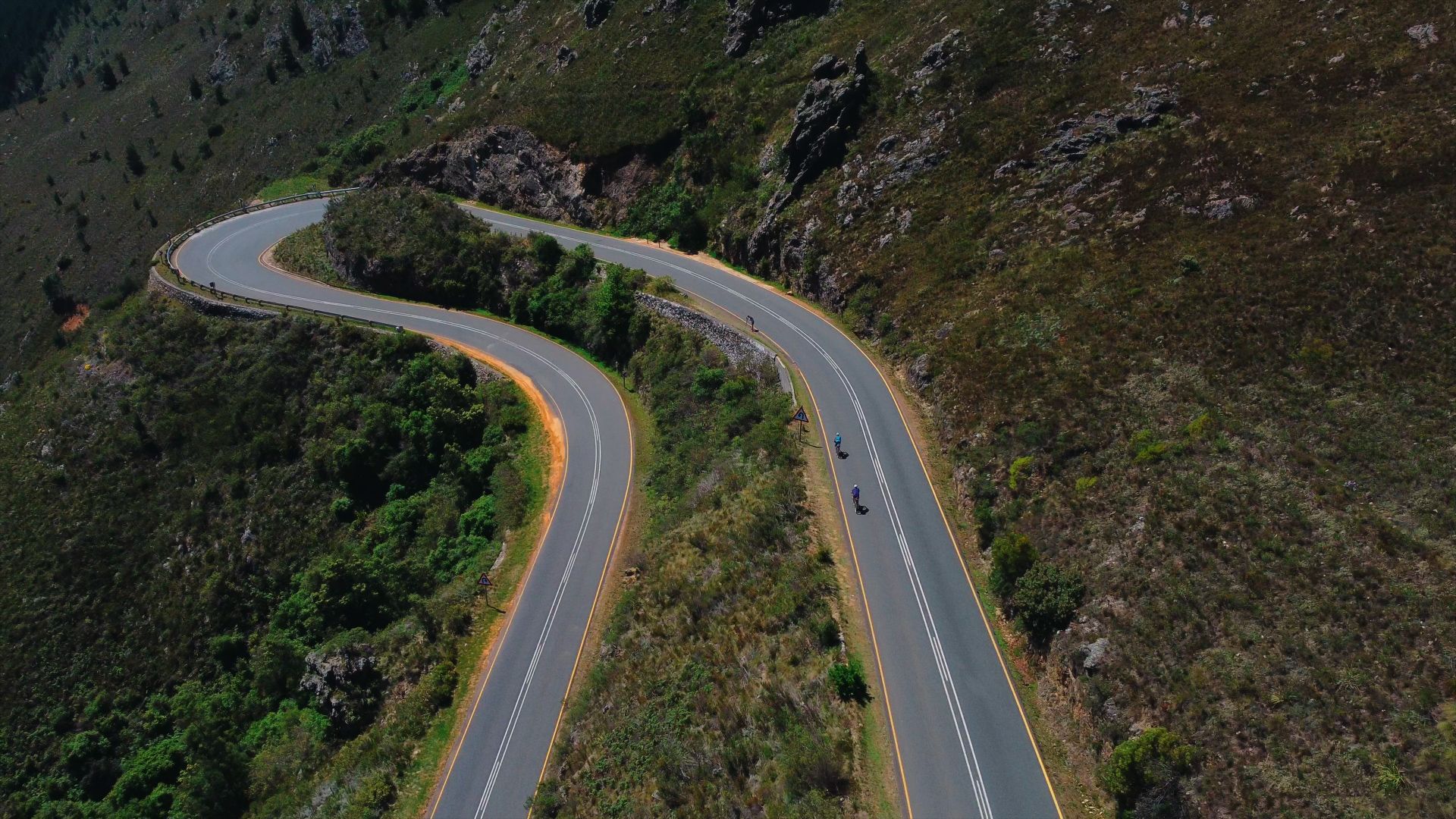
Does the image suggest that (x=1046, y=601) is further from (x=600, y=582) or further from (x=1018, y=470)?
(x=600, y=582)

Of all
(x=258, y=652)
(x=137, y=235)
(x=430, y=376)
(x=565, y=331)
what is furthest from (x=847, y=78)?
(x=137, y=235)

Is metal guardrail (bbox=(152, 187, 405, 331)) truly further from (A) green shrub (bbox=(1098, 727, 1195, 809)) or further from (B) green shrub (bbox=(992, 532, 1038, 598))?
(A) green shrub (bbox=(1098, 727, 1195, 809))

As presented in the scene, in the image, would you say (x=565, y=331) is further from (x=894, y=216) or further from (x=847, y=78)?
(x=847, y=78)

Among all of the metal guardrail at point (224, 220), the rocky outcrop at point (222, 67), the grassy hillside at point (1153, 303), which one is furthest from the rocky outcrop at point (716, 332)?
the rocky outcrop at point (222, 67)

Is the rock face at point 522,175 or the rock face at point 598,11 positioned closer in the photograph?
the rock face at point 522,175

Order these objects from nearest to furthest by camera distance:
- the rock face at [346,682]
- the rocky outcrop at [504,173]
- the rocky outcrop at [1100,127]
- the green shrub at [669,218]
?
the rock face at [346,682] → the rocky outcrop at [1100,127] → the green shrub at [669,218] → the rocky outcrop at [504,173]

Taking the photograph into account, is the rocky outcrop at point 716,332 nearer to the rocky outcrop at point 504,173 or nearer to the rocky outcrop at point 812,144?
the rocky outcrop at point 812,144
